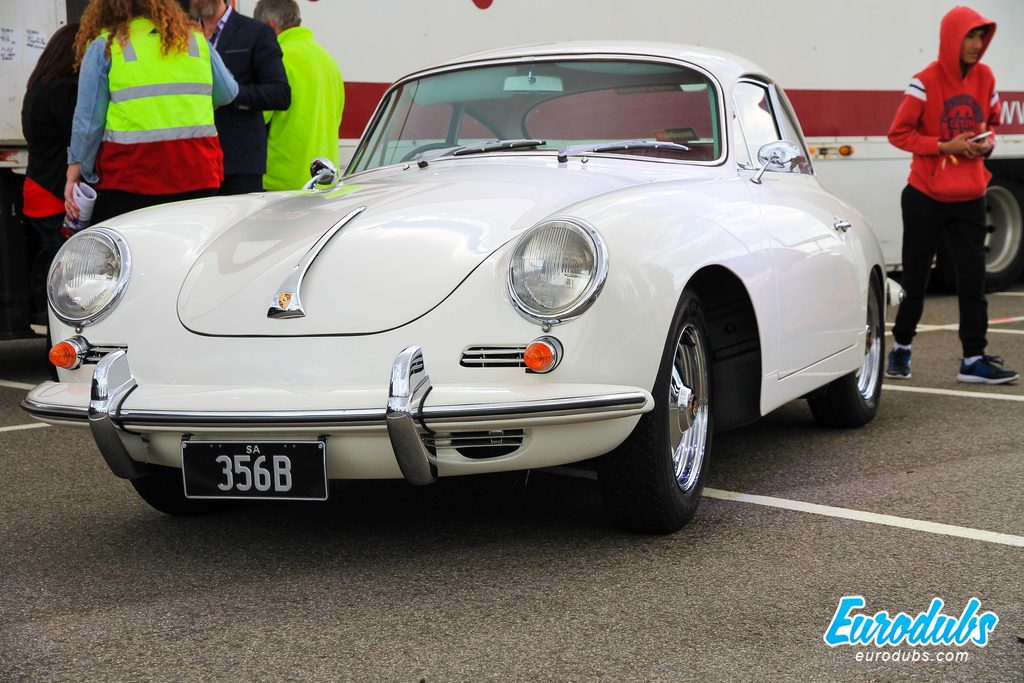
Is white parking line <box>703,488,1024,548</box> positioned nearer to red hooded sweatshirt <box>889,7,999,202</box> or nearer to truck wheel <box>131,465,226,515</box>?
truck wheel <box>131,465,226,515</box>

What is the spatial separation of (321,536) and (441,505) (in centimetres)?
46

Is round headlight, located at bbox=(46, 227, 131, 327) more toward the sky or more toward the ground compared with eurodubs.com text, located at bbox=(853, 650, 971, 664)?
more toward the sky

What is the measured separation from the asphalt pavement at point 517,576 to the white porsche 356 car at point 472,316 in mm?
251

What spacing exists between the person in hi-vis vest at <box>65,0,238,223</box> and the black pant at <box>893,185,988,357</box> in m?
3.61

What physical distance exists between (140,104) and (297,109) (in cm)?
165

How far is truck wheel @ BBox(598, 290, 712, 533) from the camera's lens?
11.9ft

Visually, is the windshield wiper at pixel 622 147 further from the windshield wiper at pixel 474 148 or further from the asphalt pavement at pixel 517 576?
the asphalt pavement at pixel 517 576

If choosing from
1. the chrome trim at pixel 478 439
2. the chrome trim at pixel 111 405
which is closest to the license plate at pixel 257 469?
the chrome trim at pixel 111 405

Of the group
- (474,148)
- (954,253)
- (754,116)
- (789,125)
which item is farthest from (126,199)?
(954,253)

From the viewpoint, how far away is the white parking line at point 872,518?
3.81 metres

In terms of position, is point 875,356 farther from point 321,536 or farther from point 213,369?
point 213,369

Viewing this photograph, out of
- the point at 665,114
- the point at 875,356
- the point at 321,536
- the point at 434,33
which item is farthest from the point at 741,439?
the point at 434,33

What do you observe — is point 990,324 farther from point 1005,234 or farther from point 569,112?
point 569,112

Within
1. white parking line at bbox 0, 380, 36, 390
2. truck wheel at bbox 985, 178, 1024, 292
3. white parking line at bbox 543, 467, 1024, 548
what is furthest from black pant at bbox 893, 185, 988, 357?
truck wheel at bbox 985, 178, 1024, 292
